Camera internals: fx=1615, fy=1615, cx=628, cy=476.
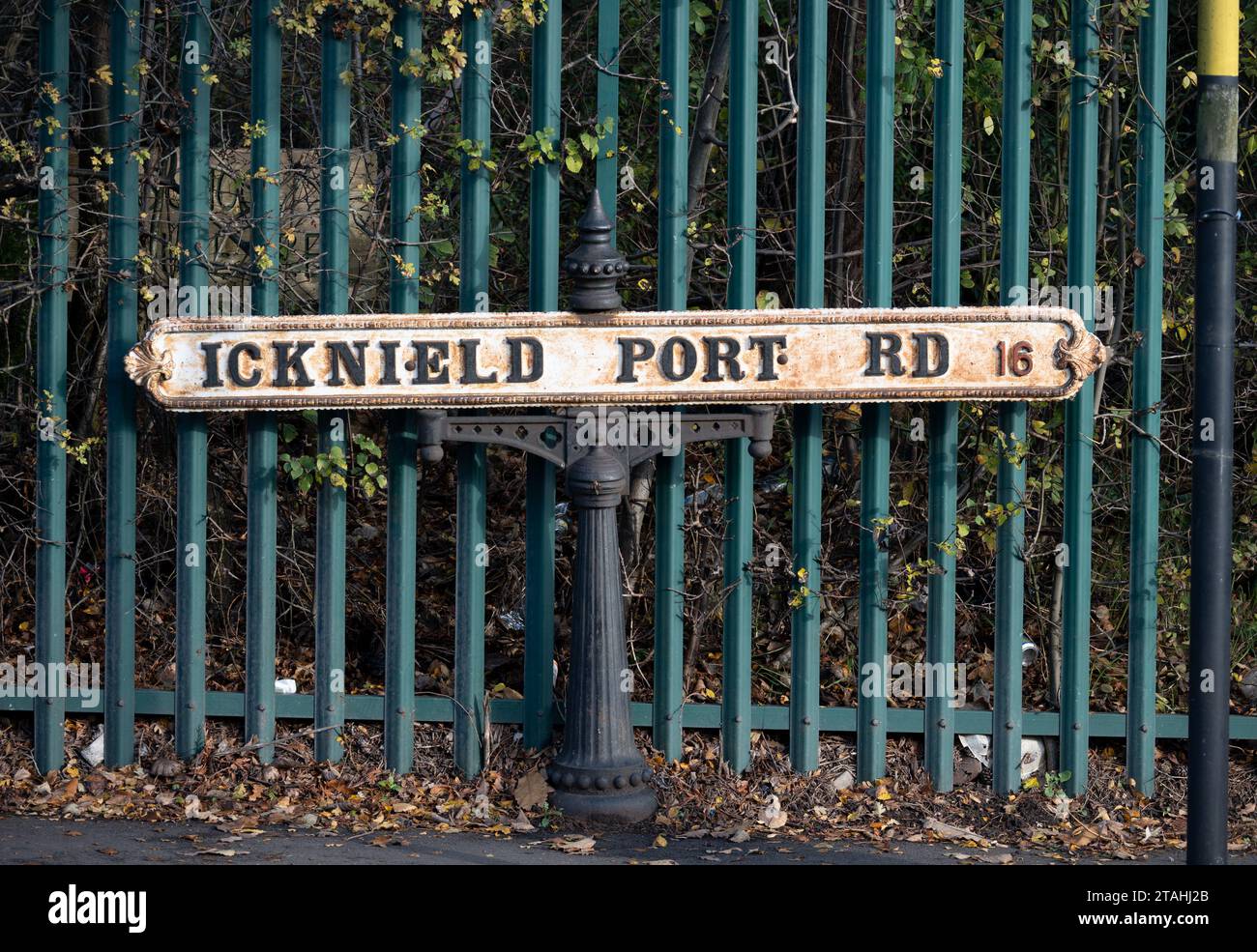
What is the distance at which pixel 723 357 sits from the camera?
672cm

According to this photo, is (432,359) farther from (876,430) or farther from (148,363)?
(876,430)

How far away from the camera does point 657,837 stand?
258 inches

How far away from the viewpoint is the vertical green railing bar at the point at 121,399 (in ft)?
23.1

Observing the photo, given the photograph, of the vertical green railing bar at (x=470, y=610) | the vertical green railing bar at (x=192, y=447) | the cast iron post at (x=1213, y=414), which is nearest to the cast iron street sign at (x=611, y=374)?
the vertical green railing bar at (x=470, y=610)

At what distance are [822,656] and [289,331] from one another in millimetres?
2983

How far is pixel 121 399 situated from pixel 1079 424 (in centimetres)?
417

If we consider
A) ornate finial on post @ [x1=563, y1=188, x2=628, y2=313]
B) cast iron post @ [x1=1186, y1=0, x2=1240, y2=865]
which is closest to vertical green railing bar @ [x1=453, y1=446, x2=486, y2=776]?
ornate finial on post @ [x1=563, y1=188, x2=628, y2=313]

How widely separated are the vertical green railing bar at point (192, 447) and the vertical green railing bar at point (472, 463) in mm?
1131

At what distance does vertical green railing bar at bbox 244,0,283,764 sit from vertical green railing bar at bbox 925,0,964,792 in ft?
9.30

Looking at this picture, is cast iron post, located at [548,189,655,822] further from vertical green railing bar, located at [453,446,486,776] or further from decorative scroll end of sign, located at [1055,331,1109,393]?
decorative scroll end of sign, located at [1055,331,1109,393]

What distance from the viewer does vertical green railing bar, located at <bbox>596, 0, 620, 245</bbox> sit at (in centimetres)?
686

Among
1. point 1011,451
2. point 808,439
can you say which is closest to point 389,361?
point 808,439
